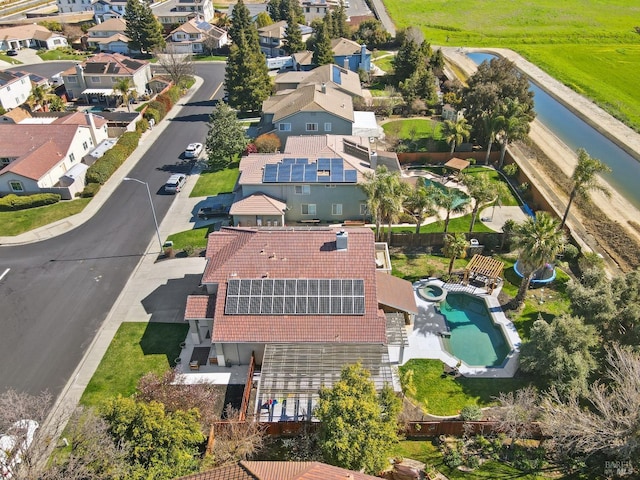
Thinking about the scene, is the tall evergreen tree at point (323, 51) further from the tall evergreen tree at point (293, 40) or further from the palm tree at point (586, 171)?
the palm tree at point (586, 171)

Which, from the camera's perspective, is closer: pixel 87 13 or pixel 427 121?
pixel 427 121

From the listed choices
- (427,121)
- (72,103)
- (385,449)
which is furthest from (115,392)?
(72,103)

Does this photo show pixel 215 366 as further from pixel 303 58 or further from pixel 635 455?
pixel 303 58

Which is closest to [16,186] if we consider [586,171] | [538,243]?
[538,243]

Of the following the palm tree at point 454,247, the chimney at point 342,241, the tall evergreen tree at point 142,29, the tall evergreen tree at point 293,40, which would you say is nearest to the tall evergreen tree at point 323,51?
the tall evergreen tree at point 293,40

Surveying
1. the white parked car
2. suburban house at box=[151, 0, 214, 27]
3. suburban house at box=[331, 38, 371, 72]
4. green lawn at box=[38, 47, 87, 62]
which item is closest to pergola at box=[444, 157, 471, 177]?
suburban house at box=[331, 38, 371, 72]

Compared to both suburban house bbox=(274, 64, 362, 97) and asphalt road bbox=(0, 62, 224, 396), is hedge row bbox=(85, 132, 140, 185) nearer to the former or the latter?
asphalt road bbox=(0, 62, 224, 396)

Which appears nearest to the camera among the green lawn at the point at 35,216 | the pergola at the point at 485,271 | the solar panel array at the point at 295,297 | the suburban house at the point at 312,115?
the solar panel array at the point at 295,297
